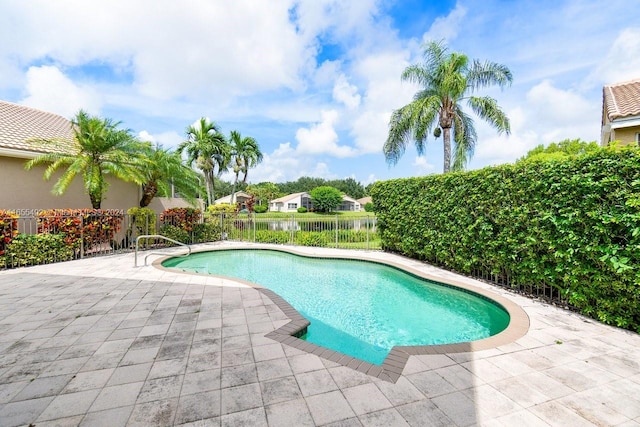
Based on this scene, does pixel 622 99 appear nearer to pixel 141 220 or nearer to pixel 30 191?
pixel 141 220

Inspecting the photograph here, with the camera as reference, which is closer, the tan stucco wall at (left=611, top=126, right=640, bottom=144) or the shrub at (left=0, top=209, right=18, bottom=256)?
the shrub at (left=0, top=209, right=18, bottom=256)

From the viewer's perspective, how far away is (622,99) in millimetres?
10883

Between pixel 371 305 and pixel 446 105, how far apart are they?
38.7 ft

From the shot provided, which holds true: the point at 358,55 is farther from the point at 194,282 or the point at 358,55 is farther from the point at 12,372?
the point at 12,372

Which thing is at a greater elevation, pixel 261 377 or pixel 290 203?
pixel 290 203

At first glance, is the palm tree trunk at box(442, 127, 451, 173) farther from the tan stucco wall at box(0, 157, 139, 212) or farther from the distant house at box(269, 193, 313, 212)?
the distant house at box(269, 193, 313, 212)

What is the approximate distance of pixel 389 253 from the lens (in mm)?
11961

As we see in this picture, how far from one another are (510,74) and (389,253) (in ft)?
33.0

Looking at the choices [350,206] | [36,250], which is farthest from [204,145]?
[350,206]

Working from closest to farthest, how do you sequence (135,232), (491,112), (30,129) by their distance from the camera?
1. (30,129)
2. (135,232)
3. (491,112)

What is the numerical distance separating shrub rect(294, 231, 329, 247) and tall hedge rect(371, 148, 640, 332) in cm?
639

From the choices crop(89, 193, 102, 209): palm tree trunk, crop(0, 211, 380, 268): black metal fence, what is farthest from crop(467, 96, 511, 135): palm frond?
crop(89, 193, 102, 209): palm tree trunk

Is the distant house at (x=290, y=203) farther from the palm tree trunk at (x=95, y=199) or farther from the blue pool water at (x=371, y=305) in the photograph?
the blue pool water at (x=371, y=305)

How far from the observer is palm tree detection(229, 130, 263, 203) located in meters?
30.0
